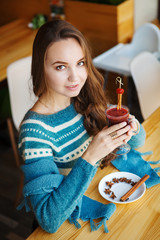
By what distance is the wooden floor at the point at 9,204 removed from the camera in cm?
219

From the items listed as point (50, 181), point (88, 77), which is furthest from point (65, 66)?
point (50, 181)

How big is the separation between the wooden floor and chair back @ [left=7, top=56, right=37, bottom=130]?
58 centimetres

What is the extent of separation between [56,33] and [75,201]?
1.96 feet

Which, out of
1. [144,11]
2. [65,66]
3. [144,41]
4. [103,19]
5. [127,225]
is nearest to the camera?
[127,225]

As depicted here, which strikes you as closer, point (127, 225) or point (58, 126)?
point (127, 225)

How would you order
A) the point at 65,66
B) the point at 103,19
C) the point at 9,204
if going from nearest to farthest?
the point at 65,66 → the point at 9,204 → the point at 103,19

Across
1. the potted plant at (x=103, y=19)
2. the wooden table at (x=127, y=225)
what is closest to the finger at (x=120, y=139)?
the wooden table at (x=127, y=225)

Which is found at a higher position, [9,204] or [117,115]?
[117,115]

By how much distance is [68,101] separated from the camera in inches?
57.9

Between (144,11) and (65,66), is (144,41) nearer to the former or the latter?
(144,11)

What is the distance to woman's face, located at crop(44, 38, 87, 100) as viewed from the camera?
1227 mm

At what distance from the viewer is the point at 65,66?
124 cm

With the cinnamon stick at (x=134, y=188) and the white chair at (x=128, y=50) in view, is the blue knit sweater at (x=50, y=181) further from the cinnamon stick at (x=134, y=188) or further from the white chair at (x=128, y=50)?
the white chair at (x=128, y=50)

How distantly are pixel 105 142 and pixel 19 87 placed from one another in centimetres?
124
